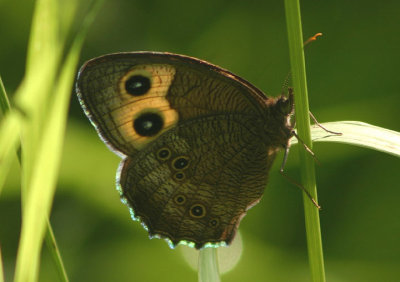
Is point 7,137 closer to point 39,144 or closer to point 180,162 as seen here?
point 39,144

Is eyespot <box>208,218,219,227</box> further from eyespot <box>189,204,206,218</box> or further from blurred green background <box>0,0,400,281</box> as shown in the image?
blurred green background <box>0,0,400,281</box>

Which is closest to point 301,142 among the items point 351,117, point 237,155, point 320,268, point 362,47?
point 320,268

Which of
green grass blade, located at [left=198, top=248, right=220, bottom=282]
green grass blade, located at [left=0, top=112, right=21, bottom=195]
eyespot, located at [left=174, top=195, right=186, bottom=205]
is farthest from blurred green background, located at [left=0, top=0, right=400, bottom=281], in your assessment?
green grass blade, located at [left=0, top=112, right=21, bottom=195]

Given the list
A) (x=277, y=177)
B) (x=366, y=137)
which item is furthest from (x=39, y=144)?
(x=277, y=177)

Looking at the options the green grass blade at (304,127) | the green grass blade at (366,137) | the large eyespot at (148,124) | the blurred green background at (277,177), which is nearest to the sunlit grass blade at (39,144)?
the green grass blade at (304,127)

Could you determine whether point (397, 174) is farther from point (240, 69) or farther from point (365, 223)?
point (240, 69)

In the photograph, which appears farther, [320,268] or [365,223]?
[365,223]
